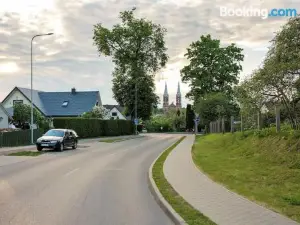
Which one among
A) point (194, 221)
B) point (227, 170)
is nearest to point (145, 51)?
point (227, 170)

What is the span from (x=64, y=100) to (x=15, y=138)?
51.0 m

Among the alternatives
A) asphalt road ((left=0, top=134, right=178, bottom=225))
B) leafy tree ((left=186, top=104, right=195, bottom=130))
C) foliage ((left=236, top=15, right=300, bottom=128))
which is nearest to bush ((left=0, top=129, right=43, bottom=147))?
asphalt road ((left=0, top=134, right=178, bottom=225))

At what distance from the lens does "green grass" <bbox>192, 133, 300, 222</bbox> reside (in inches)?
386

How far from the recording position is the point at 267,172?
14328 millimetres

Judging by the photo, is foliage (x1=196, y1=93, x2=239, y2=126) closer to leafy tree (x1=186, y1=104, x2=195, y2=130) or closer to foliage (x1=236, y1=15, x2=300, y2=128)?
foliage (x1=236, y1=15, x2=300, y2=128)

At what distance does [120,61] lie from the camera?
72062mm

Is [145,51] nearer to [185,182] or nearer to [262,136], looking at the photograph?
[262,136]

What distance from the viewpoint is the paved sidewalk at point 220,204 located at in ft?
25.3

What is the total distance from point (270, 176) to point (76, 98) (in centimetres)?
7513

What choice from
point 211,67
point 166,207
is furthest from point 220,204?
point 211,67

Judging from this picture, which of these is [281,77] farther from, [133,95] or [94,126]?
[133,95]

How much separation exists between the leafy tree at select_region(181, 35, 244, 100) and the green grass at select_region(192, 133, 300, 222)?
45.8 metres

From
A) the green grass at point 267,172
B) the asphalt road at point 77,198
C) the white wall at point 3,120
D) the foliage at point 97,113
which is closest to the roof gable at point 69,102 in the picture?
the foliage at point 97,113

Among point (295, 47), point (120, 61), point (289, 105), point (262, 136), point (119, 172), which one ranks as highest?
point (120, 61)
